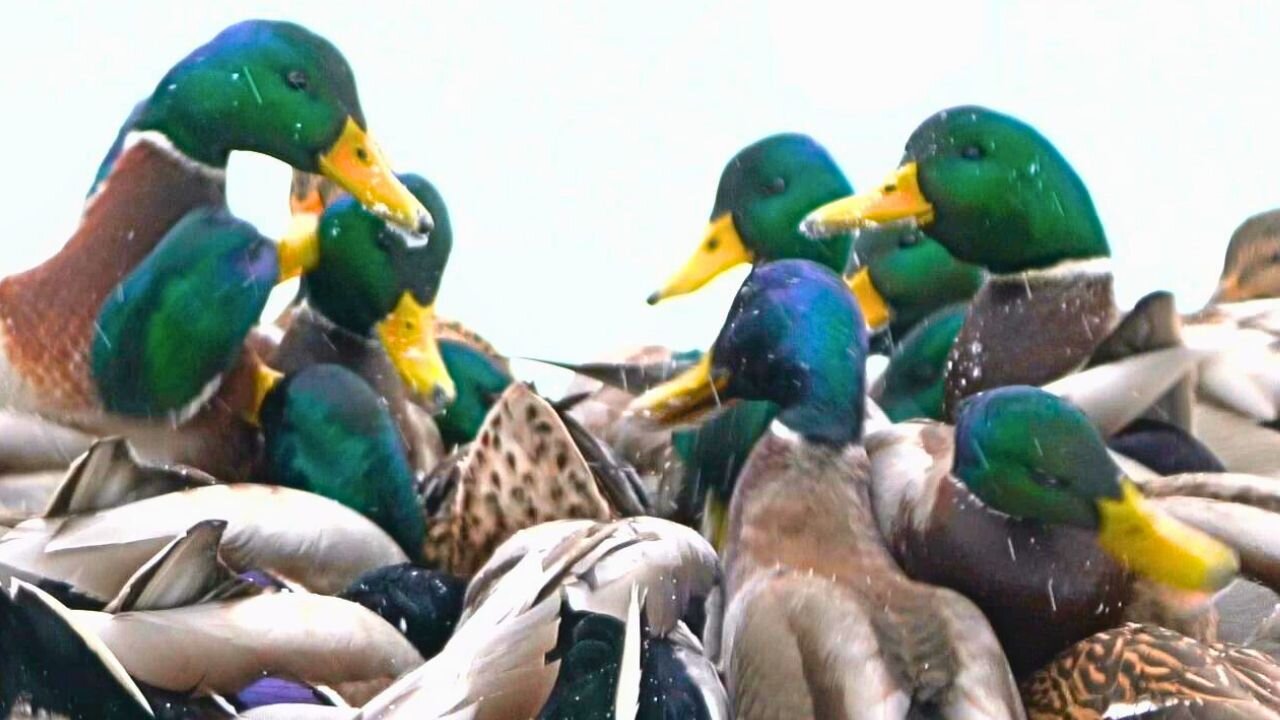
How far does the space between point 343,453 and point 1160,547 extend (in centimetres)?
131

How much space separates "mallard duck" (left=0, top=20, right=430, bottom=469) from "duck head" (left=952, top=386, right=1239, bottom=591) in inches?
43.4

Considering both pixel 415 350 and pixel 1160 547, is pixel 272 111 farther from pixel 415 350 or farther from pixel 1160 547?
pixel 1160 547

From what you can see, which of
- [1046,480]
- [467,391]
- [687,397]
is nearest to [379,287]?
[467,391]

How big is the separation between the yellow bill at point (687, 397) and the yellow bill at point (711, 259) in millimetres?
646

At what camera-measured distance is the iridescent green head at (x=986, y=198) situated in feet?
12.0

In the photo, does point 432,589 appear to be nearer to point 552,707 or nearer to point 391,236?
point 552,707

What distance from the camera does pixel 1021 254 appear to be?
3.71 meters

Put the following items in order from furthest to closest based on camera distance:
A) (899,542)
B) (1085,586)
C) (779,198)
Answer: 1. (779,198)
2. (899,542)
3. (1085,586)

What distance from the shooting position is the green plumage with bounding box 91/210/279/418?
3379 millimetres

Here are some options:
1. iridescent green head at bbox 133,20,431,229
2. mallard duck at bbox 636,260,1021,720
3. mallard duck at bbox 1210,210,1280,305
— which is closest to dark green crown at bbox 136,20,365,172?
iridescent green head at bbox 133,20,431,229

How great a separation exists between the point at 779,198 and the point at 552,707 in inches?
65.1

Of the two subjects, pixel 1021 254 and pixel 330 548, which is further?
pixel 1021 254

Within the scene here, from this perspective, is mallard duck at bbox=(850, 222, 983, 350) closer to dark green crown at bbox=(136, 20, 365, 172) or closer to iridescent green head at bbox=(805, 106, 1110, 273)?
iridescent green head at bbox=(805, 106, 1110, 273)

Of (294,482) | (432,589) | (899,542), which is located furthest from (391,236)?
(899,542)
